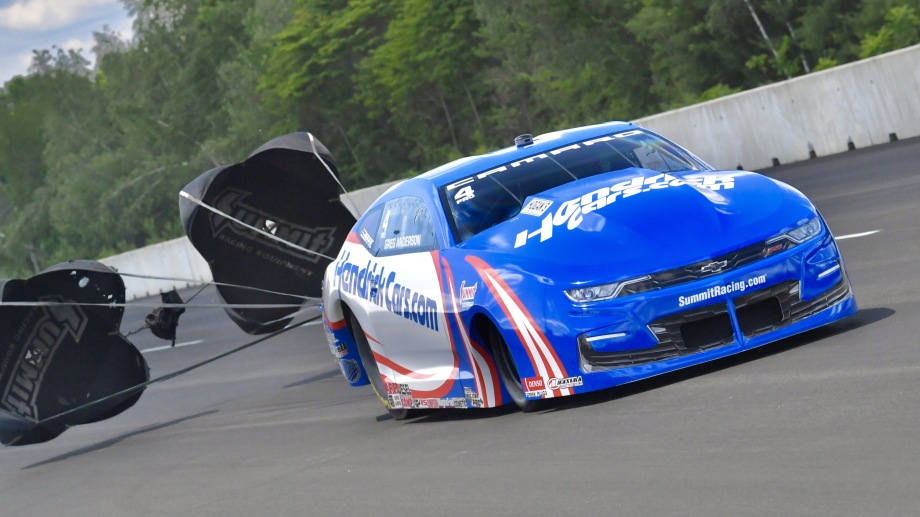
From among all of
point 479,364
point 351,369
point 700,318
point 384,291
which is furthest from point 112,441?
point 700,318

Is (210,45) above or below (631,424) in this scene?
above

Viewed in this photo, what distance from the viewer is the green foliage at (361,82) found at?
1430 inches

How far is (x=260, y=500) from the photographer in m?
7.83

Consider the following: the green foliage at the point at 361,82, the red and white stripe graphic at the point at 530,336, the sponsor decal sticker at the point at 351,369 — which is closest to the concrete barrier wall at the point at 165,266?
the green foliage at the point at 361,82

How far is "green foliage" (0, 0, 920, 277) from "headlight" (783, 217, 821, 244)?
23.6 m

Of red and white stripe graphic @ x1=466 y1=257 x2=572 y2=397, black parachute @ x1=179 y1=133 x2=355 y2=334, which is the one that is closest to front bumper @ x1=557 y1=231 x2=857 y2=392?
red and white stripe graphic @ x1=466 y1=257 x2=572 y2=397

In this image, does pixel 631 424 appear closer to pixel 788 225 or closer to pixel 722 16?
pixel 788 225

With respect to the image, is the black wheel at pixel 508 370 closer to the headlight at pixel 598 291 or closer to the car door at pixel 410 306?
the car door at pixel 410 306

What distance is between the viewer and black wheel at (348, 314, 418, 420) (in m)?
9.41

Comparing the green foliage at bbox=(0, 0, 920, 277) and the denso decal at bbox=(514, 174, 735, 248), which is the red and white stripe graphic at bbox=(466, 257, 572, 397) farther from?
the green foliage at bbox=(0, 0, 920, 277)

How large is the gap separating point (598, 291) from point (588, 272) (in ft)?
0.37

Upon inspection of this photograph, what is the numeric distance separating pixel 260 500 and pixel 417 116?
46701mm

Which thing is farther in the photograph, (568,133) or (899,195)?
(899,195)

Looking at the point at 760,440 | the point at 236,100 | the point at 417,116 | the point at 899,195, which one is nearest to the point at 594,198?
the point at 760,440
